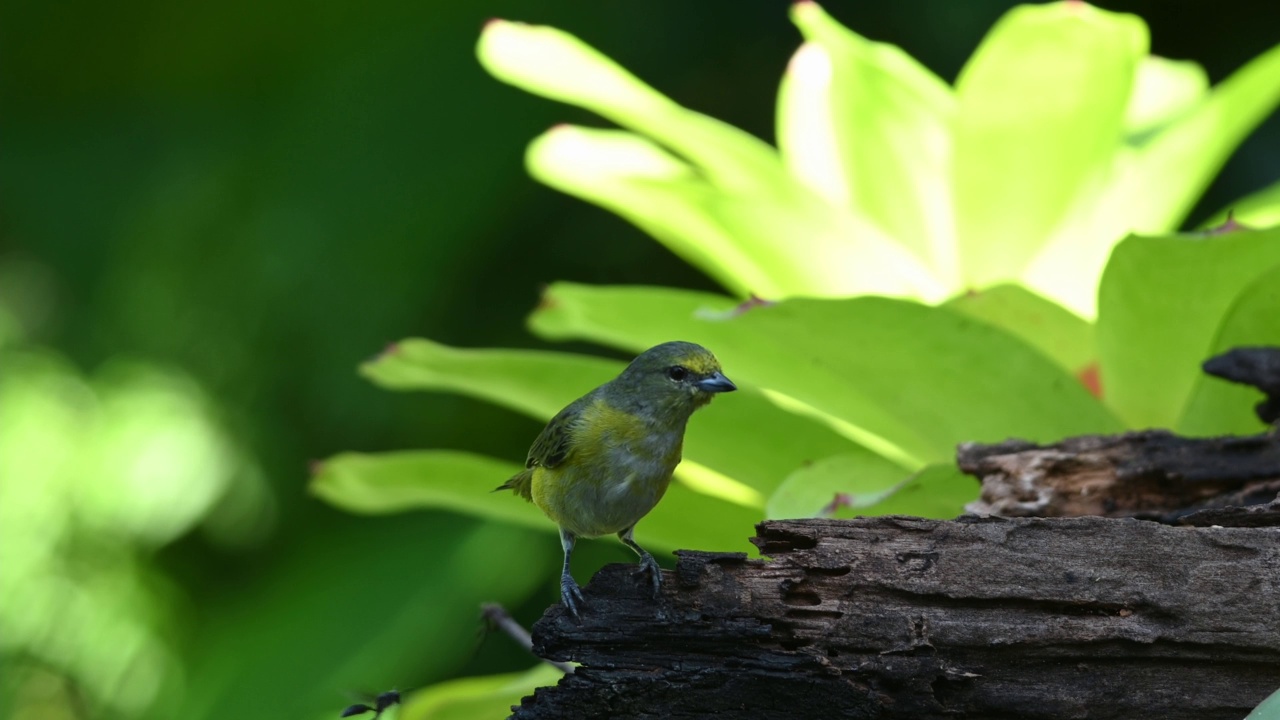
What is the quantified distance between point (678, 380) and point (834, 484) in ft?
0.56

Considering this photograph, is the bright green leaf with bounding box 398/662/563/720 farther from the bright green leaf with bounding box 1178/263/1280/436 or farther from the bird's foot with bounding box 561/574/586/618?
the bright green leaf with bounding box 1178/263/1280/436

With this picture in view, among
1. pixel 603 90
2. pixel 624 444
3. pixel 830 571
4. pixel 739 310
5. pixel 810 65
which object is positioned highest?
pixel 810 65

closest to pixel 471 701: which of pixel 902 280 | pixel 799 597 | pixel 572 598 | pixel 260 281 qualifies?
pixel 572 598

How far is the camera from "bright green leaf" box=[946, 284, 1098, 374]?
1.01 metres

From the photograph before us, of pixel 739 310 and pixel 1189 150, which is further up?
pixel 1189 150

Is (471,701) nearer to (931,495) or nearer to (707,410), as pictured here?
(707,410)

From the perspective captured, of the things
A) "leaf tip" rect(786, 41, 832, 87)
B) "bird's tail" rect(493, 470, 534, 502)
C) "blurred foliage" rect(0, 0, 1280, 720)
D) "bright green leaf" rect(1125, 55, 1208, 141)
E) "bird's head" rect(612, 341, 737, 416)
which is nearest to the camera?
"bird's head" rect(612, 341, 737, 416)

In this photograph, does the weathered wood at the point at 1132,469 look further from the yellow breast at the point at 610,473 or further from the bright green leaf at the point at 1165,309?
the yellow breast at the point at 610,473

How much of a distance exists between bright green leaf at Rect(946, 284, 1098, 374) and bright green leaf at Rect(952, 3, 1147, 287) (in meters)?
0.13

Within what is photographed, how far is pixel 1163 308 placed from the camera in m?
1.00

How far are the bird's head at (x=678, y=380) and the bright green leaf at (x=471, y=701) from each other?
30cm

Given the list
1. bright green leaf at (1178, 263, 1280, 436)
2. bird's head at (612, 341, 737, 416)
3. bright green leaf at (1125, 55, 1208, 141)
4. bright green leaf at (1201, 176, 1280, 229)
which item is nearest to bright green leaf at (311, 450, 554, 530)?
bird's head at (612, 341, 737, 416)

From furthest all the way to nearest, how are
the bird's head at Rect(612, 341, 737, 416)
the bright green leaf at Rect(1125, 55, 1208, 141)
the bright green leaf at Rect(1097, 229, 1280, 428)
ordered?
the bright green leaf at Rect(1125, 55, 1208, 141) < the bird's head at Rect(612, 341, 737, 416) < the bright green leaf at Rect(1097, 229, 1280, 428)

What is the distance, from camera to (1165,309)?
1008 mm
